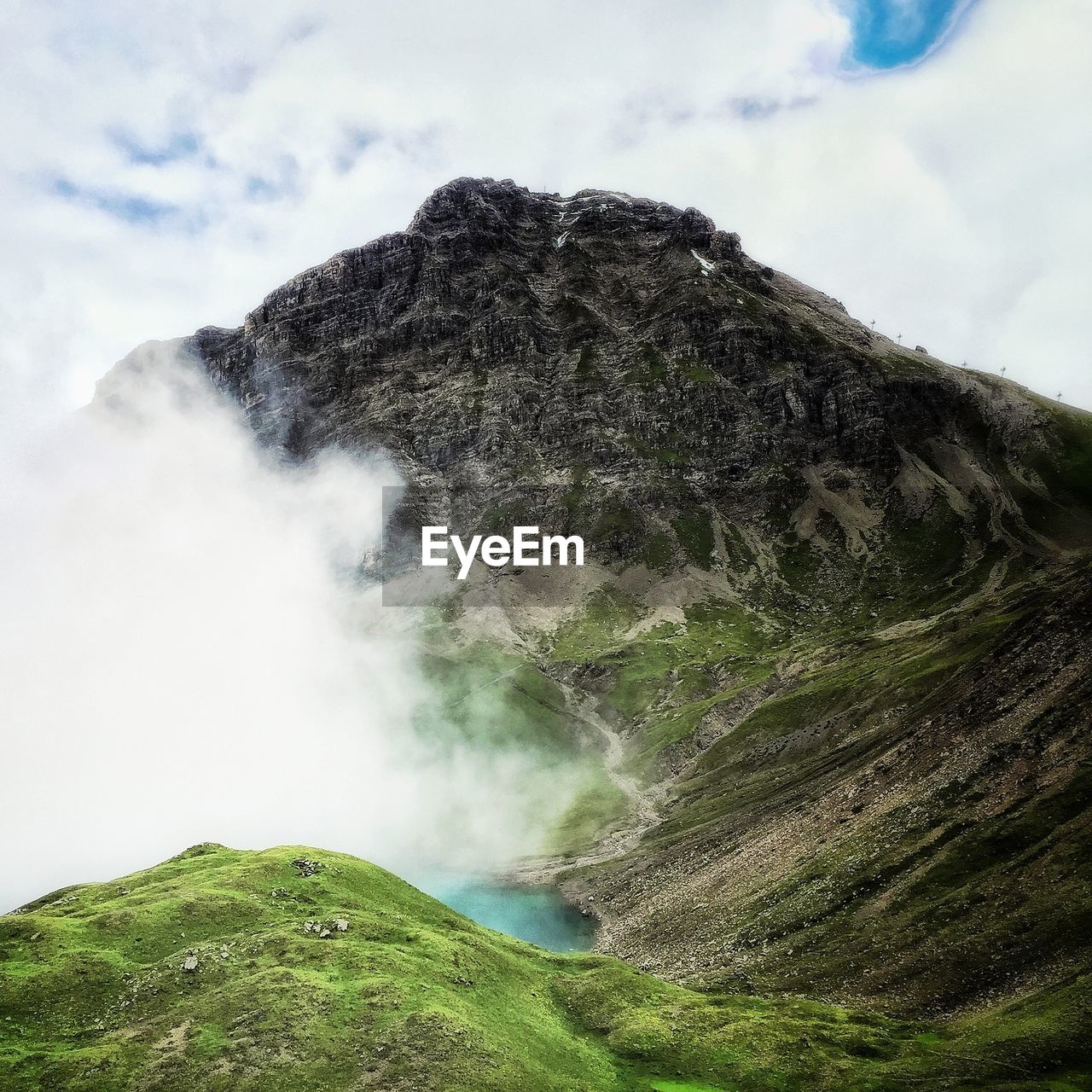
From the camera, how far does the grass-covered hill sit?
163ft

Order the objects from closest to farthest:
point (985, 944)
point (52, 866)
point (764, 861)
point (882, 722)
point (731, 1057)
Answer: point (731, 1057)
point (985, 944)
point (764, 861)
point (882, 722)
point (52, 866)

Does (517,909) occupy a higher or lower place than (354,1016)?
higher

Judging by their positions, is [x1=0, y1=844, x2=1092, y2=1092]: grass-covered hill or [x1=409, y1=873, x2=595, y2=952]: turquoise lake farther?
[x1=409, y1=873, x2=595, y2=952]: turquoise lake

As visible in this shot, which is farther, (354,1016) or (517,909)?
(517,909)

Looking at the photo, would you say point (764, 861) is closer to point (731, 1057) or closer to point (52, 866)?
point (731, 1057)

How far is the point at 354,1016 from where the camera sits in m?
54.3

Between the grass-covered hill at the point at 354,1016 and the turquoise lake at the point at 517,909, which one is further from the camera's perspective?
the turquoise lake at the point at 517,909

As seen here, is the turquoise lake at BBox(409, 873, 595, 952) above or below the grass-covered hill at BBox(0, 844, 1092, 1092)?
above

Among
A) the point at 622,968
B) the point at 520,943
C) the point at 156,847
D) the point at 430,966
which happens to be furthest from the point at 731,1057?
the point at 156,847

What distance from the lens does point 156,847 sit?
193625 mm

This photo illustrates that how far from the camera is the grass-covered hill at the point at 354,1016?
49625 mm

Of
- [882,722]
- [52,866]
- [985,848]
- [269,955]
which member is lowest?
[269,955]

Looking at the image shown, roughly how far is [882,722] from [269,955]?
132m

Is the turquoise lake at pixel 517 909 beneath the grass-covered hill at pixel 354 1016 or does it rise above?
above
